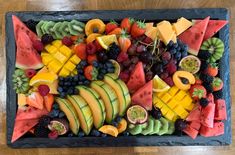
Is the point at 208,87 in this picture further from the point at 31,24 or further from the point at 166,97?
the point at 31,24

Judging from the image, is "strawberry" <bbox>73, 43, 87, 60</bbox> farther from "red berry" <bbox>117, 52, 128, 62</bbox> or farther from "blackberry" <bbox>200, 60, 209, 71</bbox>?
"blackberry" <bbox>200, 60, 209, 71</bbox>

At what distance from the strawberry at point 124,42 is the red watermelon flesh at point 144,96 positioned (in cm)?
18

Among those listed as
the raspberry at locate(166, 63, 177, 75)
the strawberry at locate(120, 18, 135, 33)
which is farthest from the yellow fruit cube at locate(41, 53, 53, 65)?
the raspberry at locate(166, 63, 177, 75)

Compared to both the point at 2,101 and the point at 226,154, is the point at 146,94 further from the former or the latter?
the point at 2,101

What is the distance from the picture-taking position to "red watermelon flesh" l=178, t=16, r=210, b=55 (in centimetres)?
181

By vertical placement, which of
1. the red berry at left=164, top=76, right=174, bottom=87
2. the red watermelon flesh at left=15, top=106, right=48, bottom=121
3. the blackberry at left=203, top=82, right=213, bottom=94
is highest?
the red berry at left=164, top=76, right=174, bottom=87

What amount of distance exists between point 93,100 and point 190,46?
49cm


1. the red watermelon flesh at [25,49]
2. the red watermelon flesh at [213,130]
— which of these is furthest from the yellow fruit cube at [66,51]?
Answer: the red watermelon flesh at [213,130]

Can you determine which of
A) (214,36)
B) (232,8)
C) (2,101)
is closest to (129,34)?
(214,36)

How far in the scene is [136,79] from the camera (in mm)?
1758

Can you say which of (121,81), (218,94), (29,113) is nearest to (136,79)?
(121,81)

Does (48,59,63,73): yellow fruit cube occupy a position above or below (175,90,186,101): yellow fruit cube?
above

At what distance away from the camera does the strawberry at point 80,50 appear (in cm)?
177

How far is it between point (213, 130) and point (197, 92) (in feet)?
0.59
